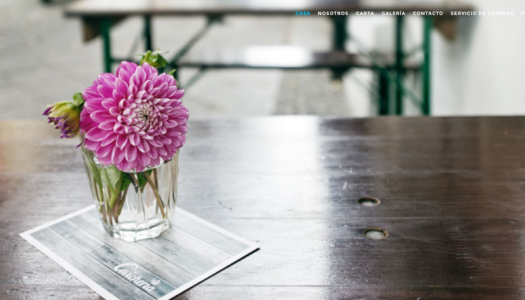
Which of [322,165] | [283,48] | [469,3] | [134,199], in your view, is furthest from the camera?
[283,48]

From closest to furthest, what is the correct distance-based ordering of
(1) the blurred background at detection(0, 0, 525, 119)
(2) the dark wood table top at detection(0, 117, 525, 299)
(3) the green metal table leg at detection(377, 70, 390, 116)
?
(2) the dark wood table top at detection(0, 117, 525, 299) → (1) the blurred background at detection(0, 0, 525, 119) → (3) the green metal table leg at detection(377, 70, 390, 116)

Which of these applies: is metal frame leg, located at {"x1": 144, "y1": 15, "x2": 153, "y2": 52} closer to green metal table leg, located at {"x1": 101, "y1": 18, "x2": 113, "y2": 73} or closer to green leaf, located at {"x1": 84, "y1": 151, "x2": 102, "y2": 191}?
green metal table leg, located at {"x1": 101, "y1": 18, "x2": 113, "y2": 73}

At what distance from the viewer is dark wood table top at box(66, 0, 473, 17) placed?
2.27 meters

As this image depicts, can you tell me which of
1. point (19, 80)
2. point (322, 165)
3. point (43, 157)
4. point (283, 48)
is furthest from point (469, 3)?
point (19, 80)

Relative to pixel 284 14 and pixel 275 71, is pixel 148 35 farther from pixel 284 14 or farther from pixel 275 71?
pixel 275 71

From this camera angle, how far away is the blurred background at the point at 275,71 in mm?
1998

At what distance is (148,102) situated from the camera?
601mm

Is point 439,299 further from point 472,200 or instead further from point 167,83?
point 167,83

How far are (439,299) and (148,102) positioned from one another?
0.35m

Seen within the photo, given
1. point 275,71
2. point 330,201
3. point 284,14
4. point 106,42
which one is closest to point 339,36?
point 275,71

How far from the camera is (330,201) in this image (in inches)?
29.8

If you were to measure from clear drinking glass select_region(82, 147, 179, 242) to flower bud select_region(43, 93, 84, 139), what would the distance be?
47 mm

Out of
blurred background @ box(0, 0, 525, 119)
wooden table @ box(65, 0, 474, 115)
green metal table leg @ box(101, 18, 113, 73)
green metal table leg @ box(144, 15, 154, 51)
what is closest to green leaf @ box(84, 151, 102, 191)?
blurred background @ box(0, 0, 525, 119)

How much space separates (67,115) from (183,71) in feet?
11.5
